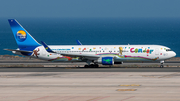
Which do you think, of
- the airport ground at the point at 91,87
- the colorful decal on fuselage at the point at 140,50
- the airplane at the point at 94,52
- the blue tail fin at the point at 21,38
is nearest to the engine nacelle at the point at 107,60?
the airplane at the point at 94,52

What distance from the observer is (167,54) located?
179 feet

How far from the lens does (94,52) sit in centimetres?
5553

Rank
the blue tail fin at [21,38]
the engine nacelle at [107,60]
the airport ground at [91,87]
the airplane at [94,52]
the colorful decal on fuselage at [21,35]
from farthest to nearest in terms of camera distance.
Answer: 1. the colorful decal on fuselage at [21,35]
2. the blue tail fin at [21,38]
3. the airplane at [94,52]
4. the engine nacelle at [107,60]
5. the airport ground at [91,87]

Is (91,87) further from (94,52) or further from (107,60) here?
(94,52)

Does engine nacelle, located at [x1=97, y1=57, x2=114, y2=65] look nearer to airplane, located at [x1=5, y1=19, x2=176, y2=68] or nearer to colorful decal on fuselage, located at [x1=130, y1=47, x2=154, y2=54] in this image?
airplane, located at [x1=5, y1=19, x2=176, y2=68]

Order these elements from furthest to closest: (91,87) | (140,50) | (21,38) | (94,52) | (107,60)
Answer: (21,38)
(94,52)
(140,50)
(107,60)
(91,87)

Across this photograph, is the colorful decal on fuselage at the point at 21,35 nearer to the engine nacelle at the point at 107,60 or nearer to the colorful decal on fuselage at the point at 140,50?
the engine nacelle at the point at 107,60

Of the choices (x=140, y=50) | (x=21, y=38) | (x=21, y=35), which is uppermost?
(x=21, y=35)

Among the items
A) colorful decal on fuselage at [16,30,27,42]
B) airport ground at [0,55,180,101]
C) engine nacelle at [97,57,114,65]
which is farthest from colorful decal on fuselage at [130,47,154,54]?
colorful decal on fuselage at [16,30,27,42]

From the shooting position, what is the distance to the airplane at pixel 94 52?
54.4 meters

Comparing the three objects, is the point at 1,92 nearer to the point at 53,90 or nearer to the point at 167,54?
the point at 53,90

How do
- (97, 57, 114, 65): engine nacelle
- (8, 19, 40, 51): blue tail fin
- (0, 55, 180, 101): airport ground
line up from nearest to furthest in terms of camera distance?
(0, 55, 180, 101): airport ground
(97, 57, 114, 65): engine nacelle
(8, 19, 40, 51): blue tail fin

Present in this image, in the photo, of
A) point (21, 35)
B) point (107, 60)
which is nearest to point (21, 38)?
point (21, 35)

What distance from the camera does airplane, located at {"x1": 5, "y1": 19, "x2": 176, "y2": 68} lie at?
54.4 meters
